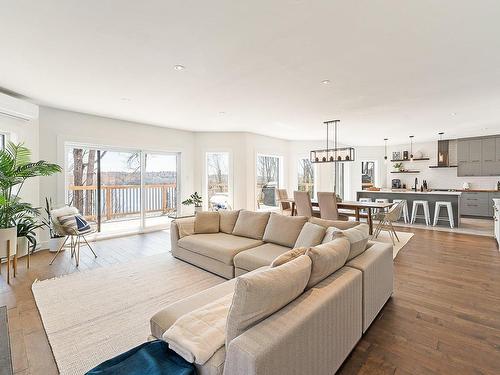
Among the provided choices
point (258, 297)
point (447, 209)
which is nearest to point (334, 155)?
point (447, 209)

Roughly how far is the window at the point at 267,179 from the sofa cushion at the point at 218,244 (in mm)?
4161

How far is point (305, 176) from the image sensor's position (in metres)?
9.12

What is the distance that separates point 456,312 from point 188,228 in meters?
3.43

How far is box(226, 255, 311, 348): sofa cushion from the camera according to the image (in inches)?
47.8

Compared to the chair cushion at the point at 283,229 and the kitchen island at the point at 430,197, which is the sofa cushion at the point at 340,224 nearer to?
the chair cushion at the point at 283,229

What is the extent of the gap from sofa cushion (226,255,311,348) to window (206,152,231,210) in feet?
18.9

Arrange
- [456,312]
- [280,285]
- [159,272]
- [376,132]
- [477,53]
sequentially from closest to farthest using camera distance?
[280,285]
[456,312]
[477,53]
[159,272]
[376,132]

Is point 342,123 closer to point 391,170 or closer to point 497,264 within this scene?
point 497,264

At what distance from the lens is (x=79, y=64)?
9.69ft

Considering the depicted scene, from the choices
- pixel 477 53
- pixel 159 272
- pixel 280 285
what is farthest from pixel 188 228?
pixel 477 53

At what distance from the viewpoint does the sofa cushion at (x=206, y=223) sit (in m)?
4.00

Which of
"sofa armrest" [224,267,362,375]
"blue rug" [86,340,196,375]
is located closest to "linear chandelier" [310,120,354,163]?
"sofa armrest" [224,267,362,375]

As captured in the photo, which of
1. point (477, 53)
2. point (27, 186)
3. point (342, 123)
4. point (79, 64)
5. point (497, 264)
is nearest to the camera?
point (477, 53)

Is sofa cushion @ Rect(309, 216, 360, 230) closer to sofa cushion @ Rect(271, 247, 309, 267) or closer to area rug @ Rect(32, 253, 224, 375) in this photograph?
sofa cushion @ Rect(271, 247, 309, 267)
